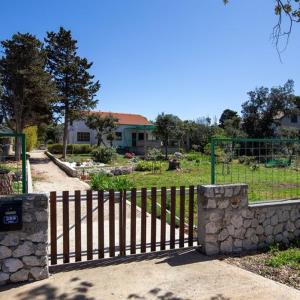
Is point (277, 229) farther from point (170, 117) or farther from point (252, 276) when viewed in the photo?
point (170, 117)

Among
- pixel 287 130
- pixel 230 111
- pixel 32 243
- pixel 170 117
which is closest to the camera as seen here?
pixel 32 243

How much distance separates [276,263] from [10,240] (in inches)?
157

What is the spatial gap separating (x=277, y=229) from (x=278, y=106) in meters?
34.6

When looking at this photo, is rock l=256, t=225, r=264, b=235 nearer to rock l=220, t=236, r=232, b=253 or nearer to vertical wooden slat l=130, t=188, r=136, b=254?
rock l=220, t=236, r=232, b=253

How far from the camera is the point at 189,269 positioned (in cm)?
561

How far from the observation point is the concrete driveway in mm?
4707

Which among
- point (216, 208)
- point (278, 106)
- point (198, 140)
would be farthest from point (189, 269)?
point (198, 140)

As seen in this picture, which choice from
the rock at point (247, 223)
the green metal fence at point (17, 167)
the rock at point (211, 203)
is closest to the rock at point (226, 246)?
the rock at point (247, 223)

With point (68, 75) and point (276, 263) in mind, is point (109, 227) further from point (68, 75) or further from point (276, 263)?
point (68, 75)

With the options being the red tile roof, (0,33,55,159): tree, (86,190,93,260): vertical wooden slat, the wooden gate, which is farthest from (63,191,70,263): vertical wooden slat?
the red tile roof

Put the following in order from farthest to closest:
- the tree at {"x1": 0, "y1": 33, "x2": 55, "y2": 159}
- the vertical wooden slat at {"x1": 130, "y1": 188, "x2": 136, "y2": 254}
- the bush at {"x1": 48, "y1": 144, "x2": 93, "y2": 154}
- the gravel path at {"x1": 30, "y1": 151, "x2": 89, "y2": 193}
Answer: the bush at {"x1": 48, "y1": 144, "x2": 93, "y2": 154}, the tree at {"x1": 0, "y1": 33, "x2": 55, "y2": 159}, the gravel path at {"x1": 30, "y1": 151, "x2": 89, "y2": 193}, the vertical wooden slat at {"x1": 130, "y1": 188, "x2": 136, "y2": 254}

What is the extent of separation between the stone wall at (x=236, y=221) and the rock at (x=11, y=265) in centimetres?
298

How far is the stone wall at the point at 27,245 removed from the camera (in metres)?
5.09

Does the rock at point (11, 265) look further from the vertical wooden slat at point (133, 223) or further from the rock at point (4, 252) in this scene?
the vertical wooden slat at point (133, 223)
